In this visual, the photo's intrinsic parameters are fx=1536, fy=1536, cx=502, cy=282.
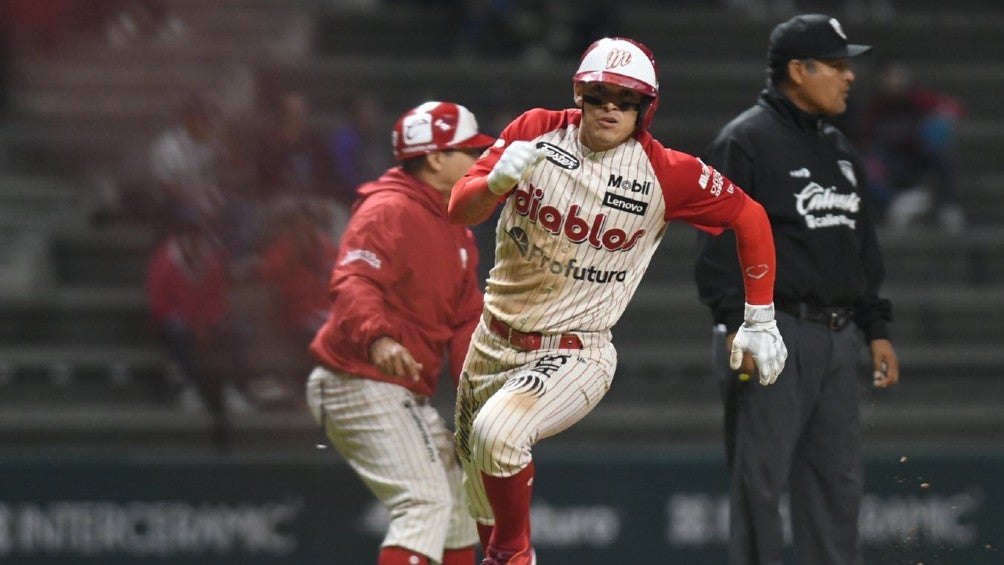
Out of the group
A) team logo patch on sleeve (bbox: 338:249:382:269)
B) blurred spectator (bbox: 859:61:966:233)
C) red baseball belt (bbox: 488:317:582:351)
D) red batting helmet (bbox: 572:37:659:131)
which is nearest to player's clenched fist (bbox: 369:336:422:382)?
team logo patch on sleeve (bbox: 338:249:382:269)

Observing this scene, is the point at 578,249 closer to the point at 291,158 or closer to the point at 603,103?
the point at 603,103

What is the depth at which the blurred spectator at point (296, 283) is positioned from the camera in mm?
8891

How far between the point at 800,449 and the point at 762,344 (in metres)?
0.82

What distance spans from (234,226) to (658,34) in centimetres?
482

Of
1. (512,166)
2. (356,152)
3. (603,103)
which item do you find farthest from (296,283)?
(512,166)

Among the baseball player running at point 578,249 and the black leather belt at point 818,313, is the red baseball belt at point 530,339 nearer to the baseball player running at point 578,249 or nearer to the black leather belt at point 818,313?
the baseball player running at point 578,249

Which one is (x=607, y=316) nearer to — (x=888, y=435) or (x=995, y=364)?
(x=888, y=435)

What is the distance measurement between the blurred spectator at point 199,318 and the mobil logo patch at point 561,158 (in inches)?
188

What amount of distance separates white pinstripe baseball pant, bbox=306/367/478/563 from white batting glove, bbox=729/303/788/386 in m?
1.34

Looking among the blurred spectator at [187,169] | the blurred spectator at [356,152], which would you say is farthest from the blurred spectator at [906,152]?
the blurred spectator at [187,169]

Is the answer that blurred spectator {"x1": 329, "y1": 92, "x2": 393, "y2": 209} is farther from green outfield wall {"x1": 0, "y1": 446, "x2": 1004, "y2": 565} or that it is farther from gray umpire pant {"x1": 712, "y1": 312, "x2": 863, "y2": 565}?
gray umpire pant {"x1": 712, "y1": 312, "x2": 863, "y2": 565}

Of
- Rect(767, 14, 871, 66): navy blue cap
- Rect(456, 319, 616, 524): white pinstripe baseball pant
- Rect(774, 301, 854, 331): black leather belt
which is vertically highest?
Rect(767, 14, 871, 66): navy blue cap

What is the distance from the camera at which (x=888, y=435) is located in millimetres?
9906

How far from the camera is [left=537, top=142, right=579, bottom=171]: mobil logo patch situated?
4.82 m
